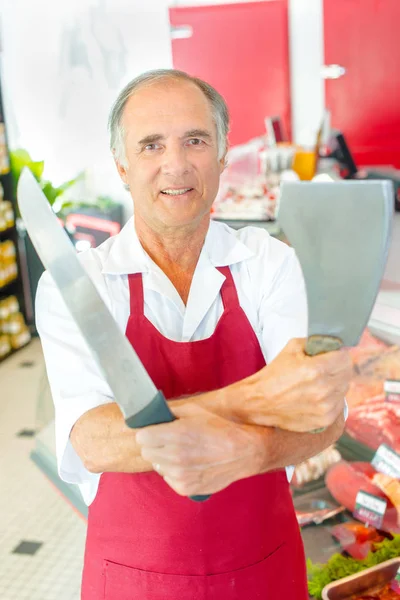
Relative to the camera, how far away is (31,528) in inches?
133

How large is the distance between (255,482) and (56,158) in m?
6.48

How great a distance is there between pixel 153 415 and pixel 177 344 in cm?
49

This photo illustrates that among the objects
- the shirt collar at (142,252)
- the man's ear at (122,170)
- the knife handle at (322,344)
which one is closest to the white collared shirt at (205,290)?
the shirt collar at (142,252)

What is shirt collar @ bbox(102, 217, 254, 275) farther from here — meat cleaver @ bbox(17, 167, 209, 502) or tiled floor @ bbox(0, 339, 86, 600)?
tiled floor @ bbox(0, 339, 86, 600)

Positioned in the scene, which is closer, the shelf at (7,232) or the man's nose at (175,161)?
the man's nose at (175,161)

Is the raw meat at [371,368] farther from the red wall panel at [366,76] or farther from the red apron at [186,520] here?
the red wall panel at [366,76]

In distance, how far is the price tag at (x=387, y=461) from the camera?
2.27 m

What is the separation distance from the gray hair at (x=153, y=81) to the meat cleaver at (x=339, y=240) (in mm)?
Result: 534

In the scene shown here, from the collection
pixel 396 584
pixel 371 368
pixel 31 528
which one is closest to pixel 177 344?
pixel 396 584

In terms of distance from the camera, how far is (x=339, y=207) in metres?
0.71

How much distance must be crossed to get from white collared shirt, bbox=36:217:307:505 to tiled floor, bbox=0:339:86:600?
72.8 inches

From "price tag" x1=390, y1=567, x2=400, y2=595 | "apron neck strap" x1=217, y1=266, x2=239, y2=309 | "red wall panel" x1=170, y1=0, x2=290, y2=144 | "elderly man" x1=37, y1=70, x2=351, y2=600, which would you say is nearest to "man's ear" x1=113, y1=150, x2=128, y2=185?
"elderly man" x1=37, y1=70, x2=351, y2=600

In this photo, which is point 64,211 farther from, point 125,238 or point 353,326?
point 353,326

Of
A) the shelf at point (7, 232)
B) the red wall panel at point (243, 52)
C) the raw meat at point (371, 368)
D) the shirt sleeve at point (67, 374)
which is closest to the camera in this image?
the shirt sleeve at point (67, 374)
